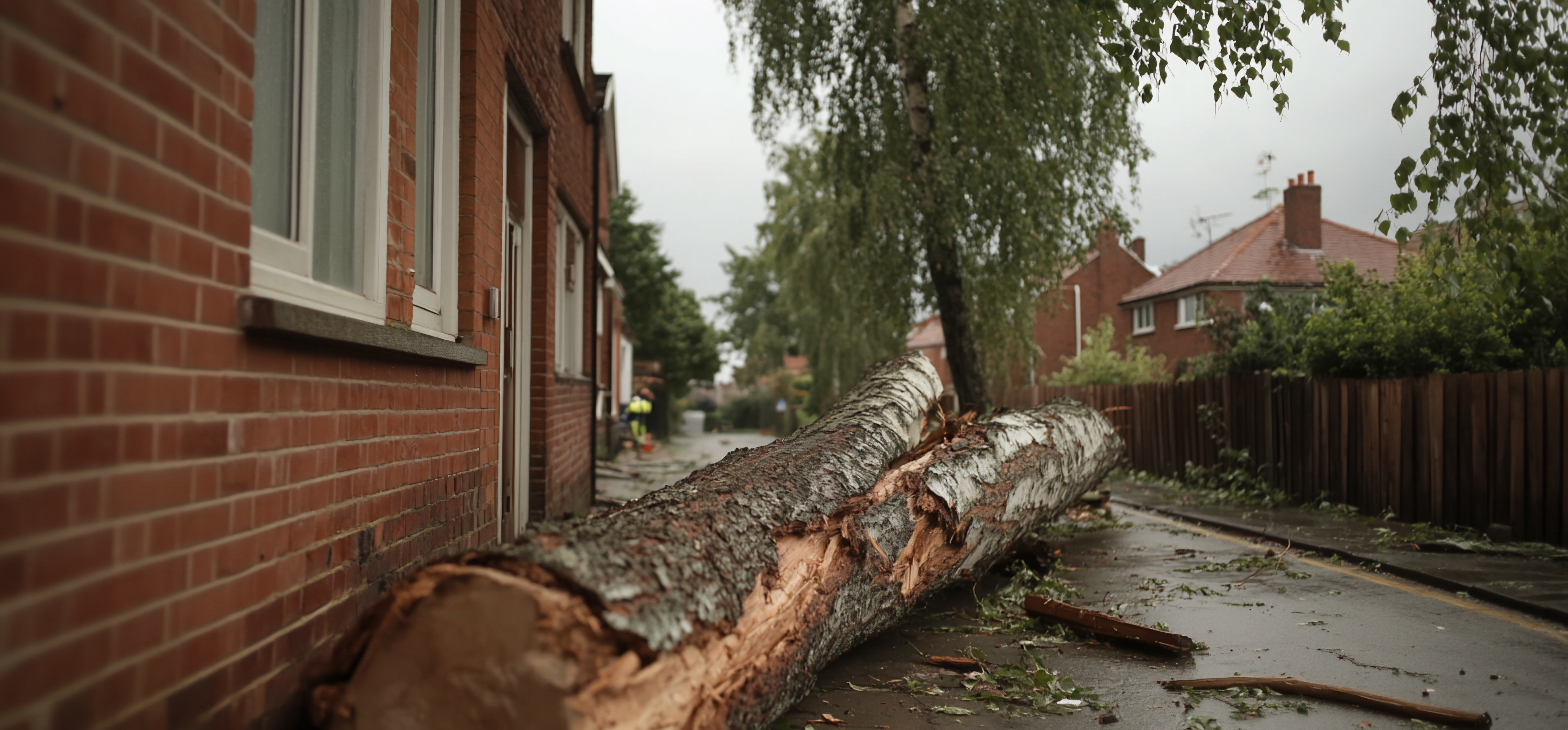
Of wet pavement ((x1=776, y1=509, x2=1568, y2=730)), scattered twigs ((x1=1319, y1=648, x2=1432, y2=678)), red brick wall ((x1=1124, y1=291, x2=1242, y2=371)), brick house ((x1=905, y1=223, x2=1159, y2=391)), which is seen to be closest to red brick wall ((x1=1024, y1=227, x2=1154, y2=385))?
brick house ((x1=905, y1=223, x2=1159, y2=391))

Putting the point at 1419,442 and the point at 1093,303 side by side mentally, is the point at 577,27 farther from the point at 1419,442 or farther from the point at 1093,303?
the point at 1093,303

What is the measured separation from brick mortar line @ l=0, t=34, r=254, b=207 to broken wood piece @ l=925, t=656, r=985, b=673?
10.3ft

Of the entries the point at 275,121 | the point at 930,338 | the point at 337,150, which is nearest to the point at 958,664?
the point at 337,150

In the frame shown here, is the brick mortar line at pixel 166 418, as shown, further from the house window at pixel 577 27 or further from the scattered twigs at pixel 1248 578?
the house window at pixel 577 27

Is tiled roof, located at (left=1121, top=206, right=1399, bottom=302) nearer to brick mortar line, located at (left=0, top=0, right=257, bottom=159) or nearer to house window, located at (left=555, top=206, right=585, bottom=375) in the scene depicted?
house window, located at (left=555, top=206, right=585, bottom=375)

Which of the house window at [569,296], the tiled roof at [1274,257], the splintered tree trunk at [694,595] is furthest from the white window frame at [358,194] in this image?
the tiled roof at [1274,257]

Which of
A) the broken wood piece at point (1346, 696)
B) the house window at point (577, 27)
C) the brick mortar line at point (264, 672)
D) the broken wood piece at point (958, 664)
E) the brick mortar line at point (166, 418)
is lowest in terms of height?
the broken wood piece at point (958, 664)

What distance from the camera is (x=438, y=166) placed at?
356cm

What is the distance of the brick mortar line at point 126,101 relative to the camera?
125 cm

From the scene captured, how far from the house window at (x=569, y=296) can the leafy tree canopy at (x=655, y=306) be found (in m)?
22.1

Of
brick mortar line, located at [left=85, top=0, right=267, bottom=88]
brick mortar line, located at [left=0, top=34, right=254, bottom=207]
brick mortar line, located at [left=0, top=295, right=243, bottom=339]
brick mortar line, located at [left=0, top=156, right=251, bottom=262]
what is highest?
brick mortar line, located at [left=85, top=0, right=267, bottom=88]

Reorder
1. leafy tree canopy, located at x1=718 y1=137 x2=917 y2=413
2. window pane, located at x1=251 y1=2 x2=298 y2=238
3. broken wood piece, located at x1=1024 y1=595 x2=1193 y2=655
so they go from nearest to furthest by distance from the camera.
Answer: window pane, located at x1=251 y1=2 x2=298 y2=238 → broken wood piece, located at x1=1024 y1=595 x2=1193 y2=655 → leafy tree canopy, located at x1=718 y1=137 x2=917 y2=413

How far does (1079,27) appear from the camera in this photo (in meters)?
8.82

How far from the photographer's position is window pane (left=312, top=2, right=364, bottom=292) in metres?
2.49
